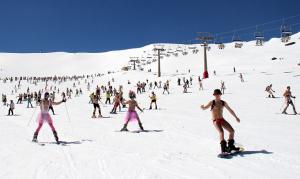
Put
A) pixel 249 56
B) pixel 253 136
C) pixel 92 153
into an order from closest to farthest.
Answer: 1. pixel 92 153
2. pixel 253 136
3. pixel 249 56

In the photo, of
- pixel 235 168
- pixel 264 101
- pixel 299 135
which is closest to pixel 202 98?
pixel 264 101

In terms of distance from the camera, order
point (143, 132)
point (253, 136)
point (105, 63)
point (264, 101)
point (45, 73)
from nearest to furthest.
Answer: point (253, 136), point (143, 132), point (264, 101), point (45, 73), point (105, 63)

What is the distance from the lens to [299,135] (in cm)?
1301

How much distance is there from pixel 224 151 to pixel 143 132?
6.01m

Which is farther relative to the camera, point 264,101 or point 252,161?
point 264,101

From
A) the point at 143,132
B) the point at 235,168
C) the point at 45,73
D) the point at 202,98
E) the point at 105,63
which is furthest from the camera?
the point at 105,63

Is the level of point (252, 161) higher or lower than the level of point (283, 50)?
lower

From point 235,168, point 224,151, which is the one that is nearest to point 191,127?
point 224,151

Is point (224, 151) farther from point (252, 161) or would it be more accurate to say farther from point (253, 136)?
point (253, 136)

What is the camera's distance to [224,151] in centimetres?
915

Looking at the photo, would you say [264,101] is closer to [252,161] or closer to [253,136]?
[253,136]

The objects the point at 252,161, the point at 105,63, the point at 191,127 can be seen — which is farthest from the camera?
the point at 105,63

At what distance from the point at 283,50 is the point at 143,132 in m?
76.5

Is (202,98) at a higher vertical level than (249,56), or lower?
lower
